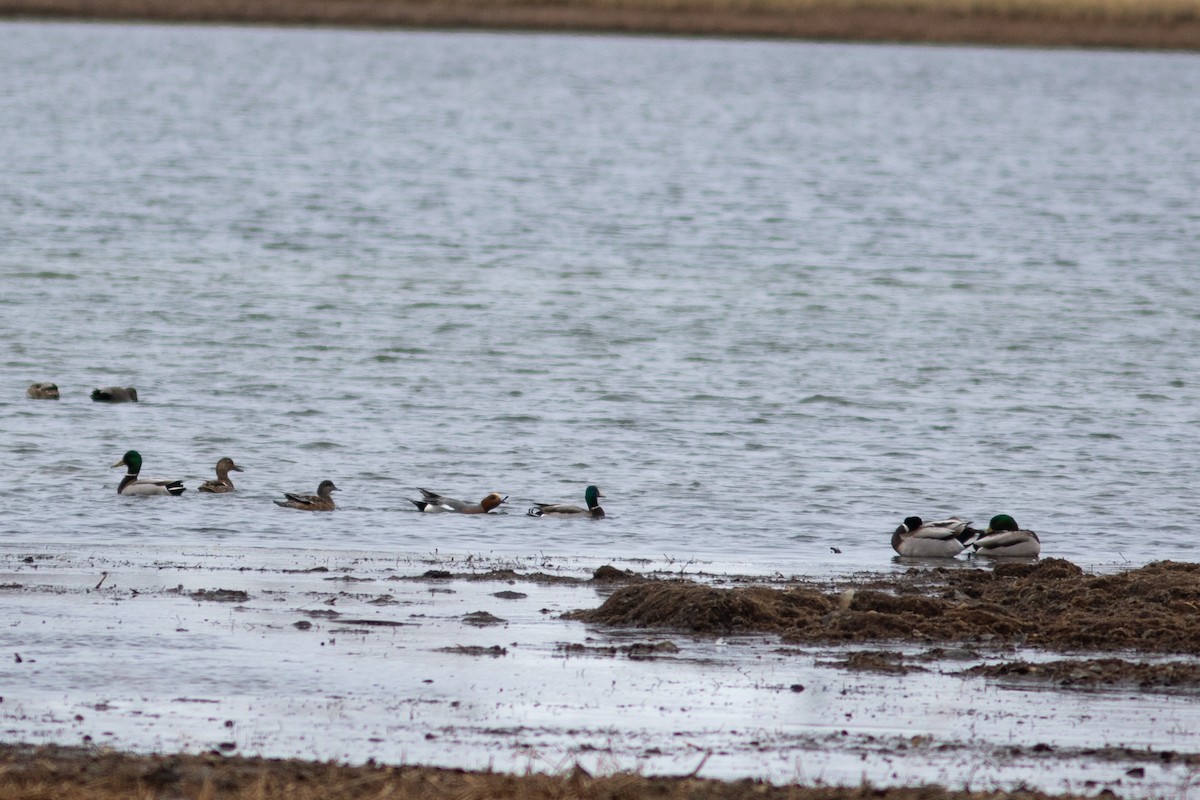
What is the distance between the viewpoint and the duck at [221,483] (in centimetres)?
1588

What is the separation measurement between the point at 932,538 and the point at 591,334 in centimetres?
1264

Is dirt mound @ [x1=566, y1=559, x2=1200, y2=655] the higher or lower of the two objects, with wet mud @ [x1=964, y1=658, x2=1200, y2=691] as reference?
higher

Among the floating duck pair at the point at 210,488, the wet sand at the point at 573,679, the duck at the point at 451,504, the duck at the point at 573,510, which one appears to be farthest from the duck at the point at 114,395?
the wet sand at the point at 573,679

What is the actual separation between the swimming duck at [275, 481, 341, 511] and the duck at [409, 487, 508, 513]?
2.28ft

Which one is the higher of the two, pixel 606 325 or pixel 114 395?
pixel 606 325

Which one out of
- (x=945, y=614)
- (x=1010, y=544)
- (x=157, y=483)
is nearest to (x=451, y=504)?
(x=157, y=483)

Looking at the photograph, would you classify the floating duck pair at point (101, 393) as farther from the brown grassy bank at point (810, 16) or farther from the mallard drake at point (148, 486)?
the brown grassy bank at point (810, 16)

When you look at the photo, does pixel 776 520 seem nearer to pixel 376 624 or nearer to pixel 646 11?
pixel 376 624

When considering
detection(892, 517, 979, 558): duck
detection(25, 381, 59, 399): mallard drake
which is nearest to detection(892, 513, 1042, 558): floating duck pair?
detection(892, 517, 979, 558): duck

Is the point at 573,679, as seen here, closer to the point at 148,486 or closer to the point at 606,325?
the point at 148,486

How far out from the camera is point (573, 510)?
15.2m

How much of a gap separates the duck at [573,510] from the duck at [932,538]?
96.2 inches

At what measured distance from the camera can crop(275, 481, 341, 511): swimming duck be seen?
15289mm

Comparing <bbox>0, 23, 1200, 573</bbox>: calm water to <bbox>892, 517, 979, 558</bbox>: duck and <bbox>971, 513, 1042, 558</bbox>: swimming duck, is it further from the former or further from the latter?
<bbox>971, 513, 1042, 558</bbox>: swimming duck
